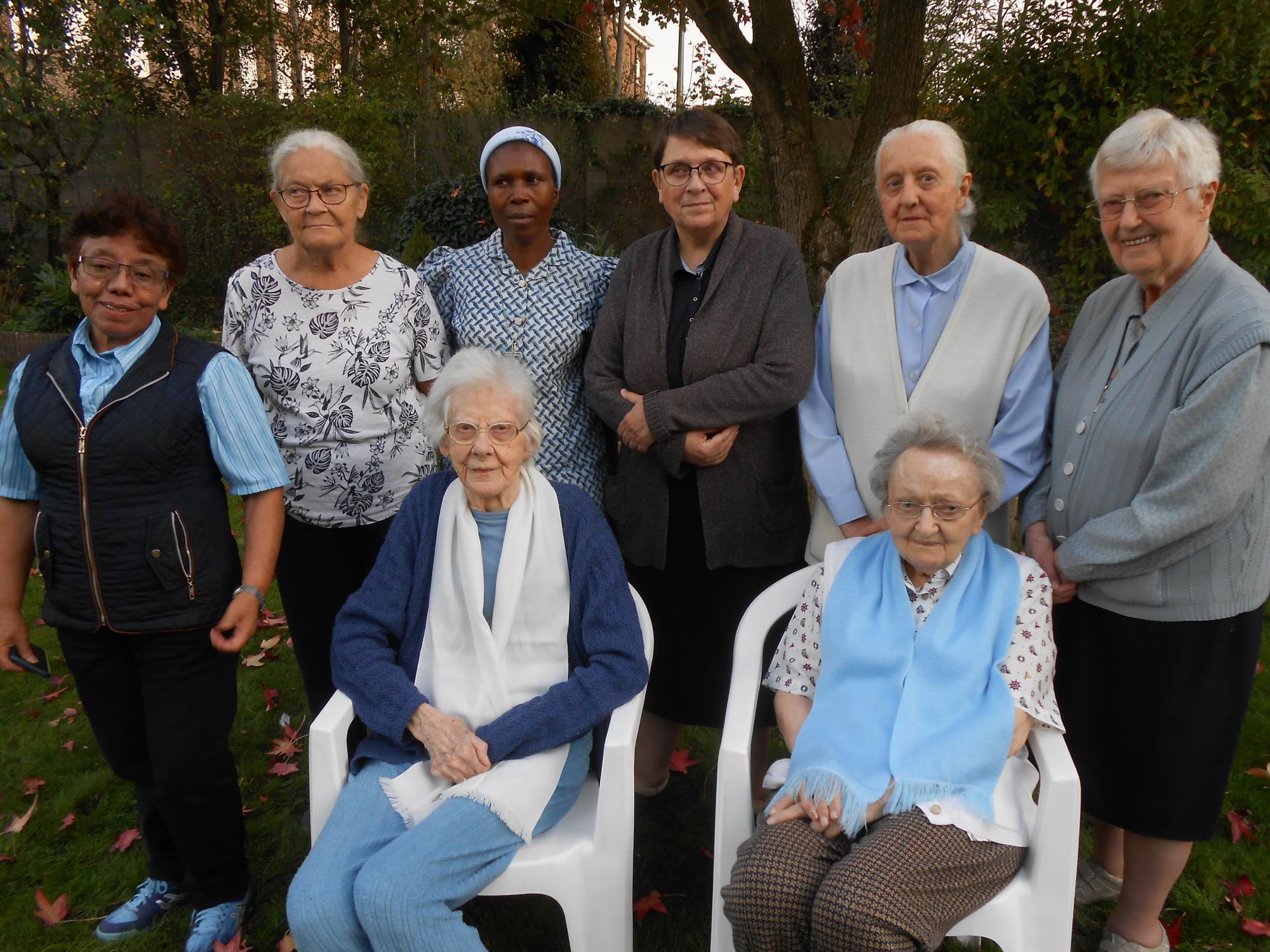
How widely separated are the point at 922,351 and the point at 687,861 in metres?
1.70

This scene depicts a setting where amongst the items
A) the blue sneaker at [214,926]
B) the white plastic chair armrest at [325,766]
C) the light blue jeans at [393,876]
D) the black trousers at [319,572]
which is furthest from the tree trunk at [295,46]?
the light blue jeans at [393,876]

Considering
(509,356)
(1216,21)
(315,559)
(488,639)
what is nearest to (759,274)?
(509,356)

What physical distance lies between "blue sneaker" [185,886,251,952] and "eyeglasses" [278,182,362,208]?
6.38ft

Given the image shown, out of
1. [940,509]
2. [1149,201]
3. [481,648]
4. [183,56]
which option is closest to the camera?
[1149,201]

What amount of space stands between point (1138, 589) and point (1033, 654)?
281 millimetres

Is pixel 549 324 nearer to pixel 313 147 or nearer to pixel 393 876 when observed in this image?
pixel 313 147

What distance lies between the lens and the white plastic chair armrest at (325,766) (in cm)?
226

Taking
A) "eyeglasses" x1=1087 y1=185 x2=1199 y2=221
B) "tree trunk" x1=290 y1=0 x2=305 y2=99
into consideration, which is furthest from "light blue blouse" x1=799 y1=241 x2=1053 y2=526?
"tree trunk" x1=290 y1=0 x2=305 y2=99

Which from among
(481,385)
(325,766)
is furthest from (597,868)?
(481,385)

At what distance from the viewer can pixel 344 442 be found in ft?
8.88

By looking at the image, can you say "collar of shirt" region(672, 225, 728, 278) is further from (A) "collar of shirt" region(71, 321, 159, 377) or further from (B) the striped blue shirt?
(A) "collar of shirt" region(71, 321, 159, 377)

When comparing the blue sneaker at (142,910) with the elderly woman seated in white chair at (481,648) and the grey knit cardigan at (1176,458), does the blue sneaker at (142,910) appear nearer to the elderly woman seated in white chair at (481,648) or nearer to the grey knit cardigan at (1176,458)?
the elderly woman seated in white chair at (481,648)

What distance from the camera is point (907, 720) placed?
2.14 metres

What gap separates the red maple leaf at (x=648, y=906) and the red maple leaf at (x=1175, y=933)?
53.7 inches
